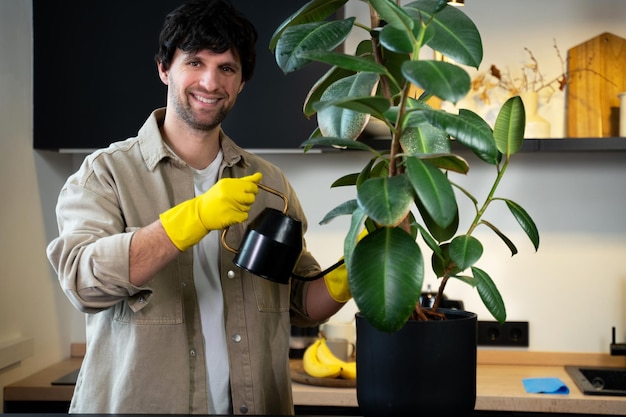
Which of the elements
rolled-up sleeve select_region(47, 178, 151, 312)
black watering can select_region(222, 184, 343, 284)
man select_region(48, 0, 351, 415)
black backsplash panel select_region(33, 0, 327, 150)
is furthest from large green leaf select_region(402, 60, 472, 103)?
black backsplash panel select_region(33, 0, 327, 150)

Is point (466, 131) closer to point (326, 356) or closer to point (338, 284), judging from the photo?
point (338, 284)

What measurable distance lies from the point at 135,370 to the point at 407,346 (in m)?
0.81

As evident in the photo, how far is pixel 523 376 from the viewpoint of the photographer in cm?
272

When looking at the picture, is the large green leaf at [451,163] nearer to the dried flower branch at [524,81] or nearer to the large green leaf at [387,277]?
the large green leaf at [387,277]

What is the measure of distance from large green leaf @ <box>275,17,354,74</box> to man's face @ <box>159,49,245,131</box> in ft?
2.13

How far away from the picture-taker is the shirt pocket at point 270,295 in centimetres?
180

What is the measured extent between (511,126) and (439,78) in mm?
354

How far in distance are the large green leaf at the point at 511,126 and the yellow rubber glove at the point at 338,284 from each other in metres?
0.52

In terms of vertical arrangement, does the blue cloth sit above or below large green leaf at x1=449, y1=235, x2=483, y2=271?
below

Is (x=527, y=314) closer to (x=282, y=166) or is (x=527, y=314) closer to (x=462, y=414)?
(x=282, y=166)

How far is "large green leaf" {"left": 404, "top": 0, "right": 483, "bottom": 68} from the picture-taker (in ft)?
3.34

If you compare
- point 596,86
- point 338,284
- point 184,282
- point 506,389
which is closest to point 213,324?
point 184,282

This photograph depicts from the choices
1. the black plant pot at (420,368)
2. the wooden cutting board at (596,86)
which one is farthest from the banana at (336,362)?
the black plant pot at (420,368)

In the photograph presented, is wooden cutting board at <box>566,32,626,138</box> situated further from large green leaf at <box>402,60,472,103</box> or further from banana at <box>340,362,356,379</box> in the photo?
large green leaf at <box>402,60,472,103</box>
